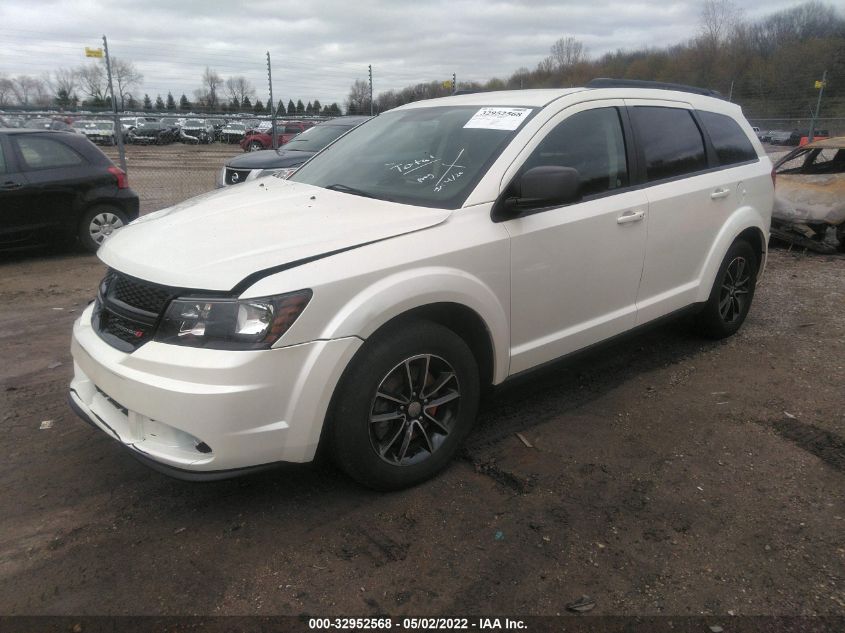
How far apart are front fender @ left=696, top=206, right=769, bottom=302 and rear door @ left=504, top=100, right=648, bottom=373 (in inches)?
32.9

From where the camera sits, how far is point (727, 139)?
4.66m

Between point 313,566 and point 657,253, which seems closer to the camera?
point 313,566

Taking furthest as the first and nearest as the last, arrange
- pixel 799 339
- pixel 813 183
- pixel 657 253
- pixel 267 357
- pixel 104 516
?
pixel 813 183 < pixel 799 339 < pixel 657 253 < pixel 104 516 < pixel 267 357

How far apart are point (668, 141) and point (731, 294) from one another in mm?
1447

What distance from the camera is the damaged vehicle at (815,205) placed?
8156 mm

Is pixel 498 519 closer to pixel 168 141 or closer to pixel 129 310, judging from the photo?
pixel 129 310

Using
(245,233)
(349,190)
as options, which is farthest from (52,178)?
(245,233)

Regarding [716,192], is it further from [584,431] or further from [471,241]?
[471,241]

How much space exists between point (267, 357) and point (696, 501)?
79.9 inches

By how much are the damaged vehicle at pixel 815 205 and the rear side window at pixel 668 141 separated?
14.8ft

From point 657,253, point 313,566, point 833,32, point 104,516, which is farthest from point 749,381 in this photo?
point 833,32

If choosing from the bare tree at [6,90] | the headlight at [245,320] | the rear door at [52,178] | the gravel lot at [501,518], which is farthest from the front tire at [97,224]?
the bare tree at [6,90]

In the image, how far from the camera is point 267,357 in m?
2.42

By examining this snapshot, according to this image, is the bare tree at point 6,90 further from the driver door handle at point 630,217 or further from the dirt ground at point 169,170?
the driver door handle at point 630,217
